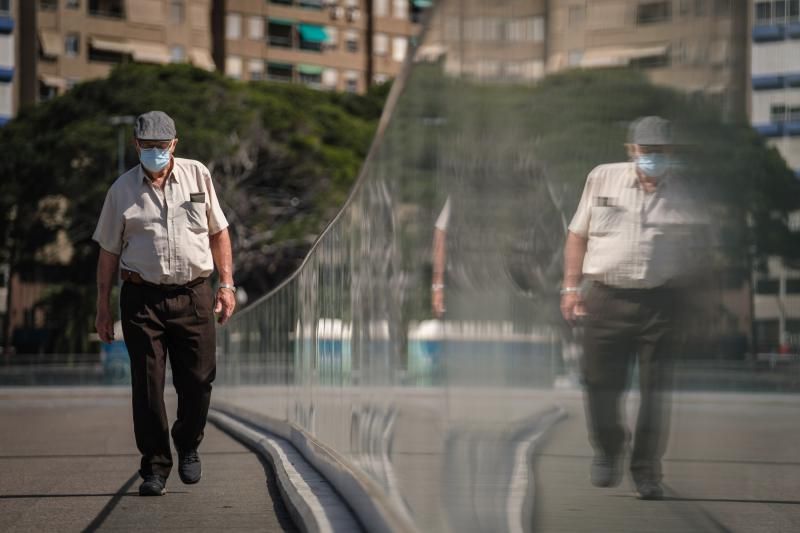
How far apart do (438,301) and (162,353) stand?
11.3ft

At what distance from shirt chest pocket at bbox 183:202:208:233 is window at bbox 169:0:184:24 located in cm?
8223

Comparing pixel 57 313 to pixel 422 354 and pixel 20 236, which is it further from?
pixel 422 354

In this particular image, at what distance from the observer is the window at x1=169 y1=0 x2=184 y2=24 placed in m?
88.5

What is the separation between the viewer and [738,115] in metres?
2.79

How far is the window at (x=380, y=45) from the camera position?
103125 millimetres

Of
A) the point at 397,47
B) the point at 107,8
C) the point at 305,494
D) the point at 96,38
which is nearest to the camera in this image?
the point at 305,494

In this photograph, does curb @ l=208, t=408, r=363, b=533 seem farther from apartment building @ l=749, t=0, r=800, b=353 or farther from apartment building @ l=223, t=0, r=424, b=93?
apartment building @ l=223, t=0, r=424, b=93

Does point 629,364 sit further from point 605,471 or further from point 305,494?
point 305,494

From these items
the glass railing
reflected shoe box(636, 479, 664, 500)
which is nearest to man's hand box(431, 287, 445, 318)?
the glass railing

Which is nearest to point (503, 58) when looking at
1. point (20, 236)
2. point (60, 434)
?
point (60, 434)

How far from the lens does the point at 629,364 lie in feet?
10.7

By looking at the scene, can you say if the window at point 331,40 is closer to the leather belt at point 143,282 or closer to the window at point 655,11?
the leather belt at point 143,282

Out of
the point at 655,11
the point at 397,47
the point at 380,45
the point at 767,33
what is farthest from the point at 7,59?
the point at 767,33

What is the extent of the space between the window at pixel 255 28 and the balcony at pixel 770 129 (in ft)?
312
